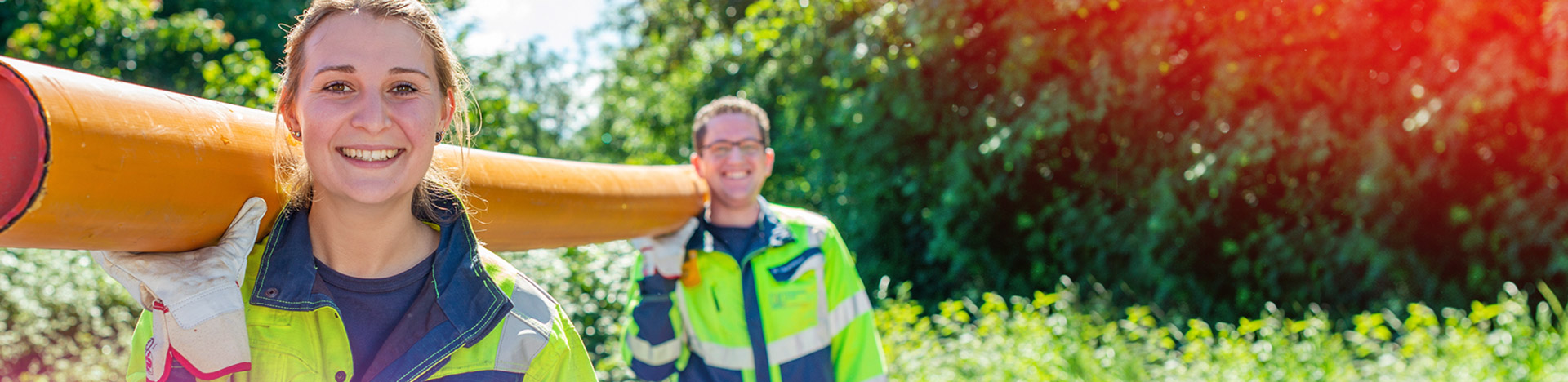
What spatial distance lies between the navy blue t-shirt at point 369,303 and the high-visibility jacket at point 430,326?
0.02 metres

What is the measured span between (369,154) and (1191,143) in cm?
638

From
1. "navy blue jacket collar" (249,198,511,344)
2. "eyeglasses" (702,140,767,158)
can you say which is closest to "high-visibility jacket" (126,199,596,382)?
"navy blue jacket collar" (249,198,511,344)

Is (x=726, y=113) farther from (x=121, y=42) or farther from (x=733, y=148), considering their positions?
(x=121, y=42)

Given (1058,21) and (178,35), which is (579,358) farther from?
(178,35)

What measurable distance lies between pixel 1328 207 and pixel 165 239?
703cm

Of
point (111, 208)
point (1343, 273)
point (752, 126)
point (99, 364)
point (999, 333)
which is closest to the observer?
point (111, 208)

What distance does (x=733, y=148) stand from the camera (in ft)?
9.64

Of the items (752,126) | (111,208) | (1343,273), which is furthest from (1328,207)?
(111,208)

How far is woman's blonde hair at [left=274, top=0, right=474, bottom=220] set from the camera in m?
1.35

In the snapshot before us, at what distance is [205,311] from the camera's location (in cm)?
126

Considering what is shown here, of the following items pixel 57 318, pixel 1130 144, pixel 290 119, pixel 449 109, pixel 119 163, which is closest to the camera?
pixel 119 163

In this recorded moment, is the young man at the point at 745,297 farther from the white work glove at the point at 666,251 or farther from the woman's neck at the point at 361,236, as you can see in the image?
the woman's neck at the point at 361,236

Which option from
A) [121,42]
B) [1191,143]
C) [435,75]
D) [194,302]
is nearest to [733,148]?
[435,75]

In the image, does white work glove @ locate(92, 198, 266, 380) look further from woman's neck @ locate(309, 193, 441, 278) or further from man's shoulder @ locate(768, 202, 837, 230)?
man's shoulder @ locate(768, 202, 837, 230)
